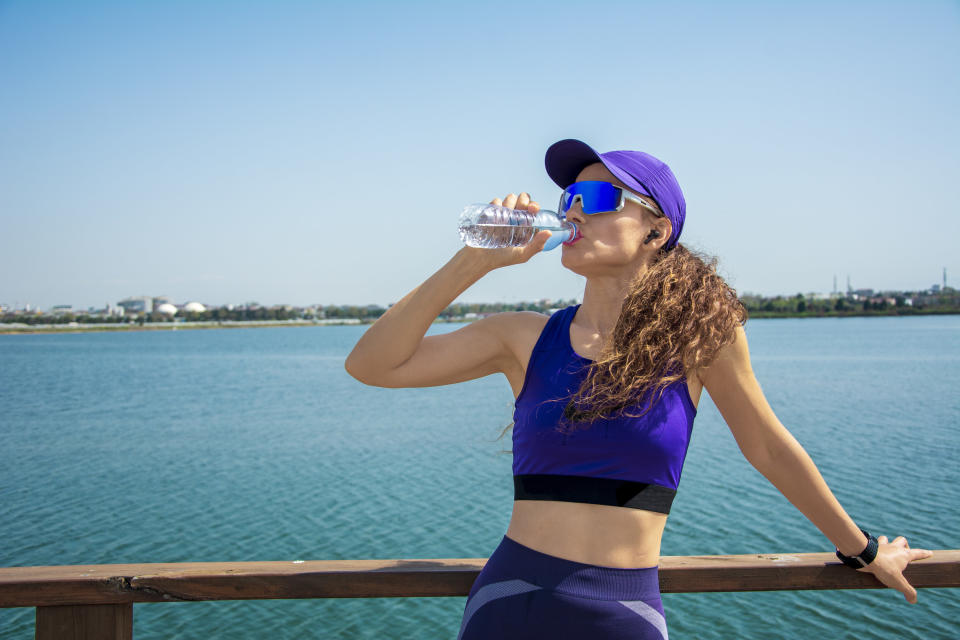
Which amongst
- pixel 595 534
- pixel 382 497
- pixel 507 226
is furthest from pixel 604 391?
pixel 382 497

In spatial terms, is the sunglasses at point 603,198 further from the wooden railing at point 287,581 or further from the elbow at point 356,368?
the wooden railing at point 287,581

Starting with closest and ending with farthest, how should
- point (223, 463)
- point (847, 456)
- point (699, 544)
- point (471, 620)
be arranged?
point (471, 620)
point (699, 544)
point (847, 456)
point (223, 463)

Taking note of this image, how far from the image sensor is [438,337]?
78.2 inches

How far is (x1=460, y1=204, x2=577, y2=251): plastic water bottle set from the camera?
6.17 ft

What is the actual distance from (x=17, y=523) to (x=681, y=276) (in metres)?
13.1

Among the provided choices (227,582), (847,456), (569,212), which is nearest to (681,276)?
(569,212)

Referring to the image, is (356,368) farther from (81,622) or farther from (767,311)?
(767,311)

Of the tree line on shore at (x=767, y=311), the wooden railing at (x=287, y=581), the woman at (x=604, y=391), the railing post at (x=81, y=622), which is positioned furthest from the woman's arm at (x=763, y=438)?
the tree line on shore at (x=767, y=311)

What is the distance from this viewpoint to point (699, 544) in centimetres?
930

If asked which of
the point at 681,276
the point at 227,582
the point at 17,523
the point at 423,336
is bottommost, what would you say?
the point at 17,523

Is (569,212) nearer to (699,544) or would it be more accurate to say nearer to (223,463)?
(699,544)

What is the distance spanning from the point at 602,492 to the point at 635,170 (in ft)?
2.85

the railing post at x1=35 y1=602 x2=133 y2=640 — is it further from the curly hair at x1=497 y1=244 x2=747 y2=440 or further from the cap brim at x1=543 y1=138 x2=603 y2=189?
the cap brim at x1=543 y1=138 x2=603 y2=189

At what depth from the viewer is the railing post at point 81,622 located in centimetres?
200
